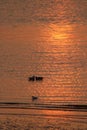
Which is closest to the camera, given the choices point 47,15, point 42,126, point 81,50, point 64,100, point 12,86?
point 42,126

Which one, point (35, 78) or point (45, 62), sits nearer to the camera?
point (35, 78)

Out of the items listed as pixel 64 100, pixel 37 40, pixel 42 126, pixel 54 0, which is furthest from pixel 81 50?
pixel 54 0

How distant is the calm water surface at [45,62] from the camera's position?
89.1 ft

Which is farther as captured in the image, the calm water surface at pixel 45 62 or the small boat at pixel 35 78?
the small boat at pixel 35 78

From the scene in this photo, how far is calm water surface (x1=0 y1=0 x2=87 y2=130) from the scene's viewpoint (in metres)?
27.2

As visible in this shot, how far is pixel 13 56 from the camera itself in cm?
6306

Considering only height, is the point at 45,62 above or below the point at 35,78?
below

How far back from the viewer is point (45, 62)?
60.9m

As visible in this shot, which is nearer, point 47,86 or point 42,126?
point 42,126

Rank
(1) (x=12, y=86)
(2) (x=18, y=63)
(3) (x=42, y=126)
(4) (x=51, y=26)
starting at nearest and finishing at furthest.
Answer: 1. (3) (x=42, y=126)
2. (1) (x=12, y=86)
3. (2) (x=18, y=63)
4. (4) (x=51, y=26)

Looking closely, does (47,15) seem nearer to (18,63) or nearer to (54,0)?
(54,0)

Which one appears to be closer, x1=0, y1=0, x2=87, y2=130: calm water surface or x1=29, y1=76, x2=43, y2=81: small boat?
x1=0, y1=0, x2=87, y2=130: calm water surface

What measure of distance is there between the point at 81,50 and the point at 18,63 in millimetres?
8143

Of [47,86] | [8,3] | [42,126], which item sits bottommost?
[8,3]
